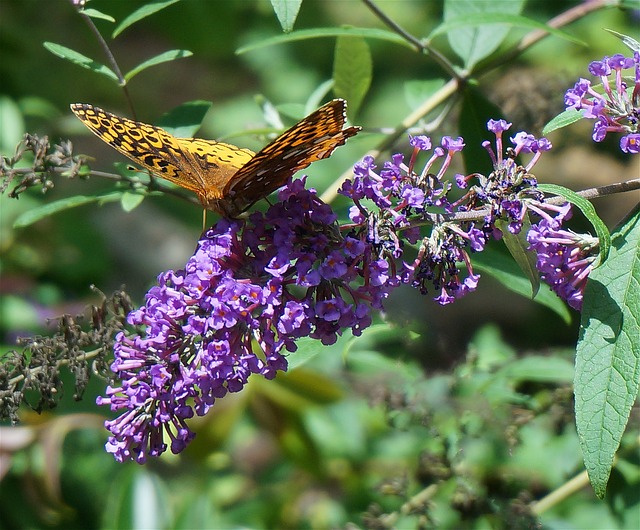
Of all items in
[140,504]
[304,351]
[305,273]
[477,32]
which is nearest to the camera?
[305,273]

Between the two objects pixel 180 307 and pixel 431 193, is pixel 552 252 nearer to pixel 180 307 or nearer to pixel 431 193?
pixel 431 193

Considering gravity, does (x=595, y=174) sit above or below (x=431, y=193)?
below

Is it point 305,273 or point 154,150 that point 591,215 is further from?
point 154,150

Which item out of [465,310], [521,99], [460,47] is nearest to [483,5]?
[460,47]

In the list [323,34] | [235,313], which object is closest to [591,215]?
[235,313]

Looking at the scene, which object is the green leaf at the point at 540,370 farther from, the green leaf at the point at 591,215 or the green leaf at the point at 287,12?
the green leaf at the point at 287,12

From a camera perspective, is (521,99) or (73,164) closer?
(73,164)

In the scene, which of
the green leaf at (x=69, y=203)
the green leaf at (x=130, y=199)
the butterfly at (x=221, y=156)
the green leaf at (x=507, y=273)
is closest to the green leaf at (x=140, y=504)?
the green leaf at (x=69, y=203)
